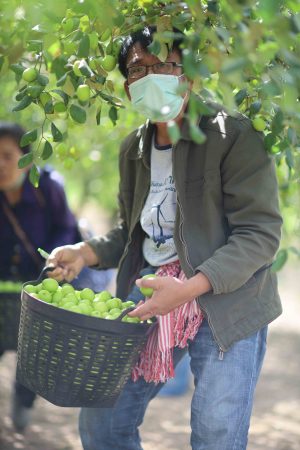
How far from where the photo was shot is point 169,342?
2770 mm

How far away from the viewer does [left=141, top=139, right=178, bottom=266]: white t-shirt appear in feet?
9.27

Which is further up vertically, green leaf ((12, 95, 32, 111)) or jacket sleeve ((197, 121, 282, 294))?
green leaf ((12, 95, 32, 111))

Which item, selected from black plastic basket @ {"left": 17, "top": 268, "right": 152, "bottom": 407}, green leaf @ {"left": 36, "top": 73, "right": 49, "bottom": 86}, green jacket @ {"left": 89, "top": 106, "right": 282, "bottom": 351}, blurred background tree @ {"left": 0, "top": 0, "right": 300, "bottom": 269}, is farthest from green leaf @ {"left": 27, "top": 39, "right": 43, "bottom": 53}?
black plastic basket @ {"left": 17, "top": 268, "right": 152, "bottom": 407}

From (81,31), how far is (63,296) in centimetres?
92

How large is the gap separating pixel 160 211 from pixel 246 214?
1.26ft

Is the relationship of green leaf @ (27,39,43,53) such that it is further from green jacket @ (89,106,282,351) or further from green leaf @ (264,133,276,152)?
green leaf @ (264,133,276,152)

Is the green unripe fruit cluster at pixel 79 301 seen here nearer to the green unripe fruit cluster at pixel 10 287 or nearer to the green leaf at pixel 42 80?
the green leaf at pixel 42 80

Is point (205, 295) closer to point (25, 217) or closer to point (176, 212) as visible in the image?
point (176, 212)

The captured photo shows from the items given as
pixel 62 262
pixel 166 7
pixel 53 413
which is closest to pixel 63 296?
pixel 62 262

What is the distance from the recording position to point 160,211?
285 cm

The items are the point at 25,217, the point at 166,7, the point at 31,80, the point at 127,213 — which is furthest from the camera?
the point at 25,217

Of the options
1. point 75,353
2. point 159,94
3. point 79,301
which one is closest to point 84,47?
point 159,94

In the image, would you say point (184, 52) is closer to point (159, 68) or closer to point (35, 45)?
point (159, 68)

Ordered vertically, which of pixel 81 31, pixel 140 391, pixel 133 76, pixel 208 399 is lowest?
pixel 140 391
